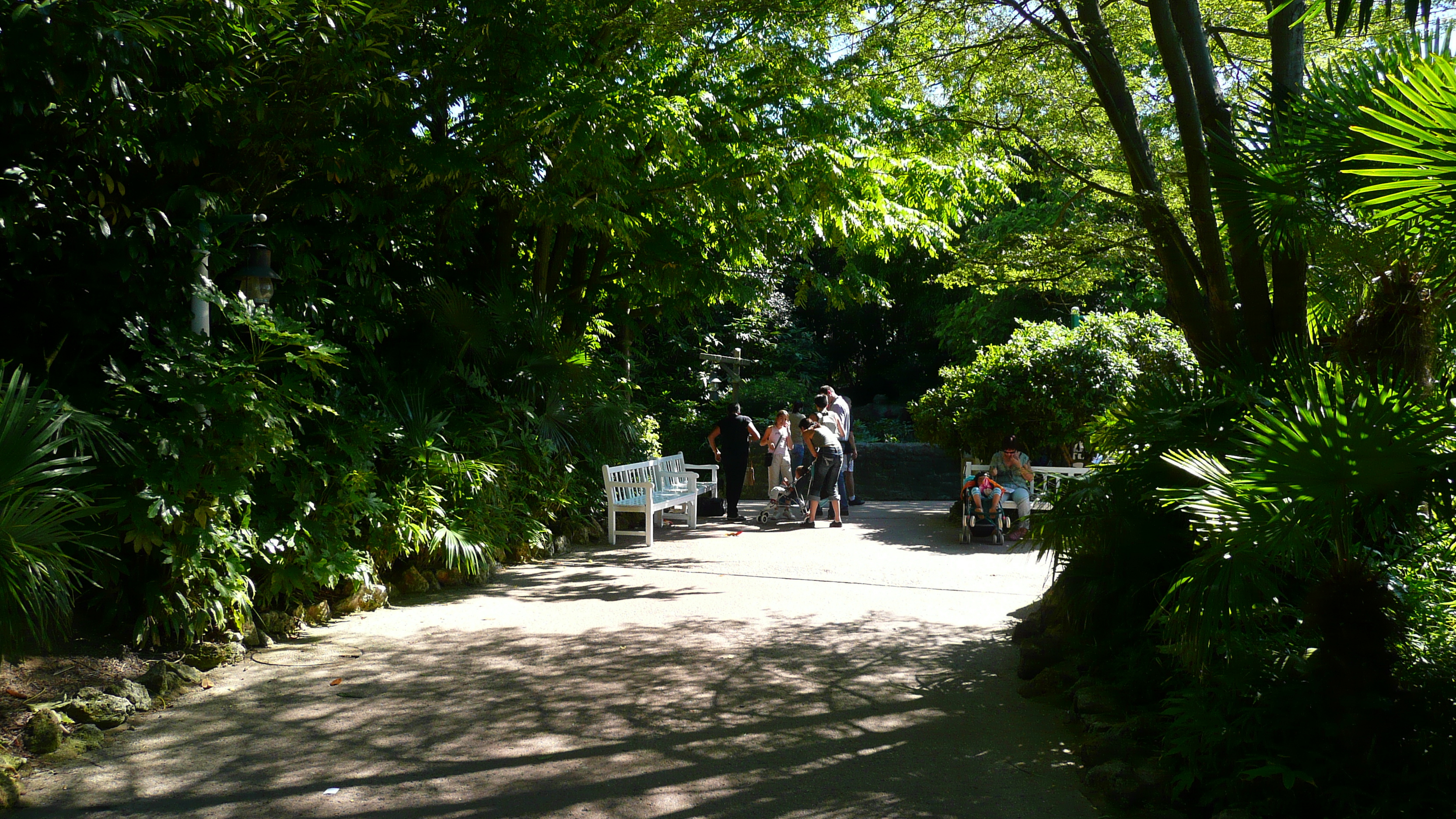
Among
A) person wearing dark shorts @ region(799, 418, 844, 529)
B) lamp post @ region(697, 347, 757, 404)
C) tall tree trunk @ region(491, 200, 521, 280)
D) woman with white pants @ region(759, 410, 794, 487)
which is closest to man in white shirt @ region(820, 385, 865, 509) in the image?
person wearing dark shorts @ region(799, 418, 844, 529)

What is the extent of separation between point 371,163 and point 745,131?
3.50 m

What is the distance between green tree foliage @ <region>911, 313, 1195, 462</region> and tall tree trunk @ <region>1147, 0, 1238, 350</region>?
645cm

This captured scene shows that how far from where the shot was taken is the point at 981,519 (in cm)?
1116

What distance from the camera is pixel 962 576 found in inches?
351

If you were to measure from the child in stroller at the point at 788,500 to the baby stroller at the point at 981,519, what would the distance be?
264 centimetres

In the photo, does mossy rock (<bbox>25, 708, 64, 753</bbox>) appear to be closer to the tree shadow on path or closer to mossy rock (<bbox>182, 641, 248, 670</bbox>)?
the tree shadow on path

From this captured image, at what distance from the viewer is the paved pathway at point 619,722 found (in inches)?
153

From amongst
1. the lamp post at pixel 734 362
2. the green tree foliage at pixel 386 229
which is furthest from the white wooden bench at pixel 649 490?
the lamp post at pixel 734 362

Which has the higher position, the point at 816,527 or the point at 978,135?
the point at 978,135

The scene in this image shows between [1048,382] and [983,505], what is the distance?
2413 millimetres

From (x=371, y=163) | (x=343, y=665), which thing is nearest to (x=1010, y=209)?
(x=371, y=163)

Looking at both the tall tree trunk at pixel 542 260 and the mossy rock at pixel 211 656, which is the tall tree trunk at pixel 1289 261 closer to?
the mossy rock at pixel 211 656

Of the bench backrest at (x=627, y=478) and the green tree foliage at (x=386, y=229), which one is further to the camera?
the bench backrest at (x=627, y=478)

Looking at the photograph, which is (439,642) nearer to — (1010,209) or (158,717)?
(158,717)
